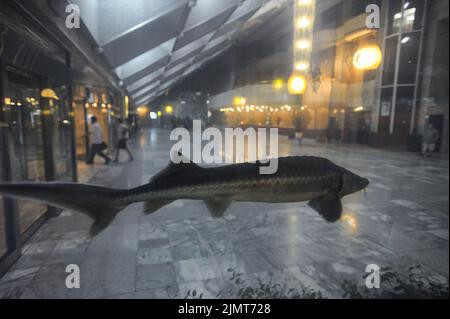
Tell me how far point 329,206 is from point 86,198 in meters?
0.76

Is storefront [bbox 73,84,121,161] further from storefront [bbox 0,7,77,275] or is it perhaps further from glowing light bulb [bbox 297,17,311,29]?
glowing light bulb [bbox 297,17,311,29]

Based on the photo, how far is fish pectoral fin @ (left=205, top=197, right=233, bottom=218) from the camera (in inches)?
34.5

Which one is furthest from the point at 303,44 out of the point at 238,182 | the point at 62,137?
the point at 62,137

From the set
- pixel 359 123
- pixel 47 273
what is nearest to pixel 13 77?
pixel 47 273

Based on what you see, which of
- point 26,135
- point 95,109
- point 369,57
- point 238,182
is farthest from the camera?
point 95,109

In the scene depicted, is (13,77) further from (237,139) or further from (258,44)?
(237,139)

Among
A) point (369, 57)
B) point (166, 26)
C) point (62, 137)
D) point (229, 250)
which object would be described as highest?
point (166, 26)

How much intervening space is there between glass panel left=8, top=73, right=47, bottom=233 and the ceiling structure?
101 cm

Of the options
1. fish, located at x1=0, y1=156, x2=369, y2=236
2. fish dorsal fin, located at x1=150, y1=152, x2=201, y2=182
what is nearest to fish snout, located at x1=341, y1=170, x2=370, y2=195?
fish, located at x1=0, y1=156, x2=369, y2=236

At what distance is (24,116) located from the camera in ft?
9.25

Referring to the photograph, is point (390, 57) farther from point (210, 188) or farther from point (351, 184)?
point (210, 188)

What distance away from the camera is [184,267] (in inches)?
153

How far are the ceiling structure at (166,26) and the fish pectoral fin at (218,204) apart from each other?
1.22 meters

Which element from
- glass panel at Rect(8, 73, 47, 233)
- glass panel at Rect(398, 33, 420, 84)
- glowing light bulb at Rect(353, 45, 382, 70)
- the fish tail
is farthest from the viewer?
glass panel at Rect(8, 73, 47, 233)
